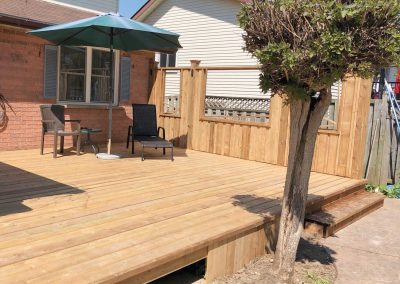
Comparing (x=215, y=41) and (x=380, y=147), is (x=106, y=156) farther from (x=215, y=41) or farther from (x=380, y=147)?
(x=215, y=41)

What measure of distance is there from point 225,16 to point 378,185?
8561 mm

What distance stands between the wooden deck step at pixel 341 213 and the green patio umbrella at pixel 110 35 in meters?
3.54

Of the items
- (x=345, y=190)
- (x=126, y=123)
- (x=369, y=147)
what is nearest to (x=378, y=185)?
(x=369, y=147)

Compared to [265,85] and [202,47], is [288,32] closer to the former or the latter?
[265,85]

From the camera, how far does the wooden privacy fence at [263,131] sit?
642 cm

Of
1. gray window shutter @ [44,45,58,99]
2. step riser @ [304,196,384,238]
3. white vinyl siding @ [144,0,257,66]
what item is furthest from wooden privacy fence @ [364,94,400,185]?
white vinyl siding @ [144,0,257,66]

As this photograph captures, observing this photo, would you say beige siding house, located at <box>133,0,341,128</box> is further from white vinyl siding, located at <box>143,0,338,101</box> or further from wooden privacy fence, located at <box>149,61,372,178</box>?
wooden privacy fence, located at <box>149,61,372,178</box>

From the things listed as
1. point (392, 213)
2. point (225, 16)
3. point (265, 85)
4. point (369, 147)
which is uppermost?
point (225, 16)

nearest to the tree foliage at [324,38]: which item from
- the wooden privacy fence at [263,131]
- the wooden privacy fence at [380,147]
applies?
the wooden privacy fence at [263,131]

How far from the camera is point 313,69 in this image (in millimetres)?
2881

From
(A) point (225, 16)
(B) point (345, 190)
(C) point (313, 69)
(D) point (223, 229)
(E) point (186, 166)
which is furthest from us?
(A) point (225, 16)

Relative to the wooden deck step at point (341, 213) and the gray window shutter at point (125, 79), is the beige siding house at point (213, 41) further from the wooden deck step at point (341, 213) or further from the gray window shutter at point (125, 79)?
the wooden deck step at point (341, 213)

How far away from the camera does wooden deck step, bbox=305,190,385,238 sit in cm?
485

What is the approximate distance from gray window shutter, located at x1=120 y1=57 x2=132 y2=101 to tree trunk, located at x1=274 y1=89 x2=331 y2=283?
6.22 metres
